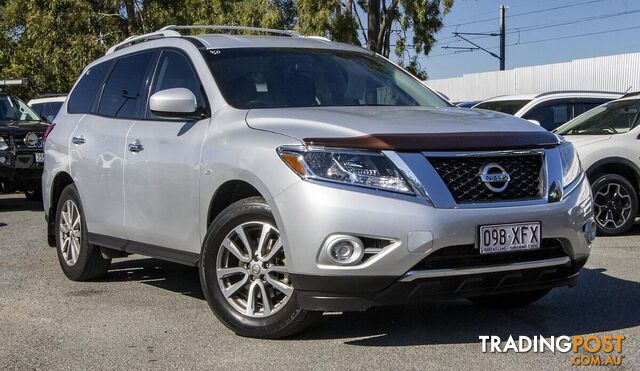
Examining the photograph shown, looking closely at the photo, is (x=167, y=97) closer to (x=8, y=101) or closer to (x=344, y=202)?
(x=344, y=202)

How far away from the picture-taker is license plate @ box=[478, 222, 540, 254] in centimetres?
482

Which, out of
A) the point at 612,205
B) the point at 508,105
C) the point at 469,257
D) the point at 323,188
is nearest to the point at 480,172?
the point at 469,257

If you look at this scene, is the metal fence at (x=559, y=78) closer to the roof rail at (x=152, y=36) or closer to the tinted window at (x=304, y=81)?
the roof rail at (x=152, y=36)

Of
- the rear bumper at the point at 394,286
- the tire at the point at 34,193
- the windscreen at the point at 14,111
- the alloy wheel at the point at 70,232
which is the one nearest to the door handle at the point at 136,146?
the alloy wheel at the point at 70,232

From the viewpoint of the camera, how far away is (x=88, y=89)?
25.0ft

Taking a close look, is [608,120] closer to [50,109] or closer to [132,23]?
[50,109]

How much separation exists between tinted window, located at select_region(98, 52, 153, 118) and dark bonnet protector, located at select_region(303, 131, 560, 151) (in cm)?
218

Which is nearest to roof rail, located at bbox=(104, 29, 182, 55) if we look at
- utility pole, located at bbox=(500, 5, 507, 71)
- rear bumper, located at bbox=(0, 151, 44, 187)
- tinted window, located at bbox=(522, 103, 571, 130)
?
rear bumper, located at bbox=(0, 151, 44, 187)

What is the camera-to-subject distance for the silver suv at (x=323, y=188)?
15.6 feet

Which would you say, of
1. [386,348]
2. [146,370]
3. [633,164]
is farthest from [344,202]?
[633,164]

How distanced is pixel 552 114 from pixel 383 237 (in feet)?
28.5

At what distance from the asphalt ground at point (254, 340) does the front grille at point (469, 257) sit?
47cm

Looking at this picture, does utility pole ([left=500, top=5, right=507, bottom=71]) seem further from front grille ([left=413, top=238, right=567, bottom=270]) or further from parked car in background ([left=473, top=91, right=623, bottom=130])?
front grille ([left=413, top=238, right=567, bottom=270])

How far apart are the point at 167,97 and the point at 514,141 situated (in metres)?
2.07
